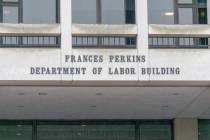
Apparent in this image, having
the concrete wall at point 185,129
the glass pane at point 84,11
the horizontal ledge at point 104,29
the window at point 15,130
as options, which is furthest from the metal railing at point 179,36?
the window at point 15,130

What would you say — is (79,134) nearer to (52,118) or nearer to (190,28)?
(52,118)

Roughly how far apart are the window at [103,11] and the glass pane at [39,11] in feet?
2.38

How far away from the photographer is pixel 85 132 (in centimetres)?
2792

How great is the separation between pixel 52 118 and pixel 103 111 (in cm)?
230

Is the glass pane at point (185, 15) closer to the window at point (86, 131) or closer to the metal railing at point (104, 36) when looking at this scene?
the metal railing at point (104, 36)

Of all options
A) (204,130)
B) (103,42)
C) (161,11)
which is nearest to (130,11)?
(161,11)

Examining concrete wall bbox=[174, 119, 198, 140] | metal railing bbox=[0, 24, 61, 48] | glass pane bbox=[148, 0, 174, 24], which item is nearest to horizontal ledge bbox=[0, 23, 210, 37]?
metal railing bbox=[0, 24, 61, 48]

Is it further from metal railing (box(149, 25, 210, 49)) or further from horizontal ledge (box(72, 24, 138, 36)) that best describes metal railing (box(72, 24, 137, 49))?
metal railing (box(149, 25, 210, 49))

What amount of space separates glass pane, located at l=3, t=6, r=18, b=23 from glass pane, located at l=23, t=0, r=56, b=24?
0.30 m

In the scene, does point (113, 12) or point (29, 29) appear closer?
point (29, 29)

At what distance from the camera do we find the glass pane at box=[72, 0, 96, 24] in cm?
2267

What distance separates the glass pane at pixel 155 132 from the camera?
28.3 meters

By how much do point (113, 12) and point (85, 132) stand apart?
6.76 metres

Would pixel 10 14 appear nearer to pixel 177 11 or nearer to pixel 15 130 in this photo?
pixel 177 11
